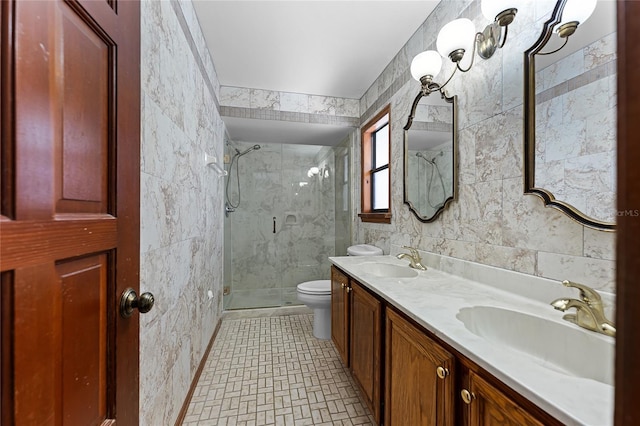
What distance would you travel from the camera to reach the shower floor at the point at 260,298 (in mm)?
3281

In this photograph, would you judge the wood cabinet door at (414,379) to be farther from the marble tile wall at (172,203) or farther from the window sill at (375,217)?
the window sill at (375,217)

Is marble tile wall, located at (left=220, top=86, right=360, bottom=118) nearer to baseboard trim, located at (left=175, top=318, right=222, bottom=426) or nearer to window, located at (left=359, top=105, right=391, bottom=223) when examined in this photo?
window, located at (left=359, top=105, right=391, bottom=223)

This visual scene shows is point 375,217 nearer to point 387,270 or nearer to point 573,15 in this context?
point 387,270

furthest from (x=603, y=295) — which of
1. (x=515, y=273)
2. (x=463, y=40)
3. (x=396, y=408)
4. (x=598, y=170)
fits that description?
(x=463, y=40)

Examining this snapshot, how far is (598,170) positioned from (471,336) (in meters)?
0.68

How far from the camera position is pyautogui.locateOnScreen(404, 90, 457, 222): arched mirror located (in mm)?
1497

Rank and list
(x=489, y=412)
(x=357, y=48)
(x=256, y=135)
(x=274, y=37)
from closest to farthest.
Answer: (x=489, y=412), (x=274, y=37), (x=357, y=48), (x=256, y=135)

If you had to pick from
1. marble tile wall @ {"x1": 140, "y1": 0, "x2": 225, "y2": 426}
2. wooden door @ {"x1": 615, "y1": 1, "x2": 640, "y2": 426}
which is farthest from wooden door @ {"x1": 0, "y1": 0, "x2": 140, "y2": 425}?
wooden door @ {"x1": 615, "y1": 1, "x2": 640, "y2": 426}

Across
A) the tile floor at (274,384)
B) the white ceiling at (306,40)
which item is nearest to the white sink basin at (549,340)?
the tile floor at (274,384)

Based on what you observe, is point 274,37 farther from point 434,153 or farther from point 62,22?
point 62,22

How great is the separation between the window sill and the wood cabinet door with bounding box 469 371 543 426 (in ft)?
5.15

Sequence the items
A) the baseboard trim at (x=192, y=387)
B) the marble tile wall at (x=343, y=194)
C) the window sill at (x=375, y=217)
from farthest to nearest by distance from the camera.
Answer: the marble tile wall at (x=343, y=194)
the window sill at (x=375, y=217)
the baseboard trim at (x=192, y=387)

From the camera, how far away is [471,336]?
758mm

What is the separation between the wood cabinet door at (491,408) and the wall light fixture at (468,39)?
1.31 m
